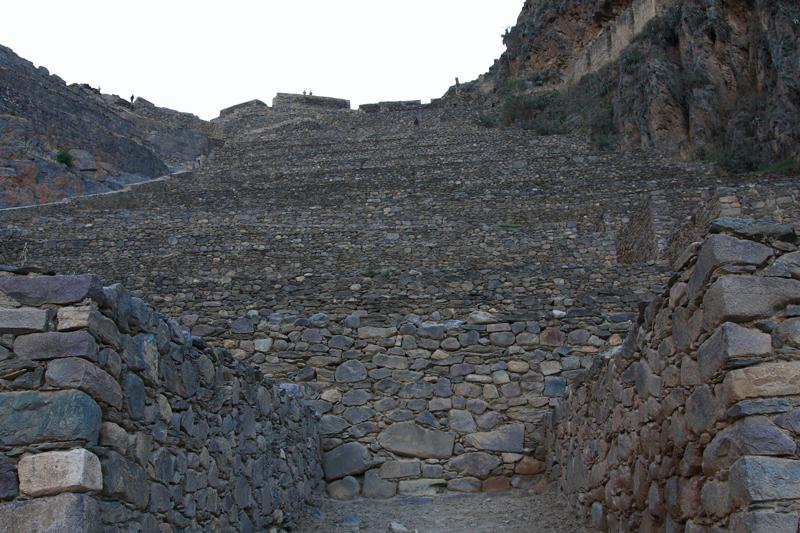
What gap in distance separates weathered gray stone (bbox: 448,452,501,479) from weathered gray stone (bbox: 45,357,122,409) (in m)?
4.44

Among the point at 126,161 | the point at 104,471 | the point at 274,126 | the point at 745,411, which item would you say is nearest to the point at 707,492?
the point at 745,411

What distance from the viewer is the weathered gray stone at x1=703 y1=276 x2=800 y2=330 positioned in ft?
11.3

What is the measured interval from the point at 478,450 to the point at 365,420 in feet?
3.50

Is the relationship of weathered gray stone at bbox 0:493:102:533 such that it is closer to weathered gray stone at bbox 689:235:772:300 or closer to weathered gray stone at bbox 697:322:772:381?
weathered gray stone at bbox 697:322:772:381

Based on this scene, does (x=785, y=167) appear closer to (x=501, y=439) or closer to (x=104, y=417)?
(x=501, y=439)

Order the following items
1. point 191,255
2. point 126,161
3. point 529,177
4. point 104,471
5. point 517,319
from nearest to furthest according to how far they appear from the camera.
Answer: point 104,471
point 517,319
point 191,255
point 529,177
point 126,161

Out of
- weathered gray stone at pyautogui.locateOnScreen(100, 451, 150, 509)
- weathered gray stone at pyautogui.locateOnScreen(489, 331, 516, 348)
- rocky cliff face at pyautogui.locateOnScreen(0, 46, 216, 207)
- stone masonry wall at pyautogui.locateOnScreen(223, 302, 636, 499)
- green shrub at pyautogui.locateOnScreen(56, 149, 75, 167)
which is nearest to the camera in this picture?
weathered gray stone at pyautogui.locateOnScreen(100, 451, 150, 509)

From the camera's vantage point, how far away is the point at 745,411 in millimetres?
3277

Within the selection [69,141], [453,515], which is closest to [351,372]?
[453,515]

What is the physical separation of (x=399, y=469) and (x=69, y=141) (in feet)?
90.1

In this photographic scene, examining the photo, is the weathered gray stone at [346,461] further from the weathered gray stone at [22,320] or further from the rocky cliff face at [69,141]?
the rocky cliff face at [69,141]

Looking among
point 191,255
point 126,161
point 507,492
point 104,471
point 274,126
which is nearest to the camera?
point 104,471

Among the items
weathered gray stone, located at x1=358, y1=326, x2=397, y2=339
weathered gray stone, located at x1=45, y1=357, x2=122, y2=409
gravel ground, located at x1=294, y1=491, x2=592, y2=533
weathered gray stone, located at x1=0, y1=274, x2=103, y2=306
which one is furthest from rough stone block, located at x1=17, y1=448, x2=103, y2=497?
weathered gray stone, located at x1=358, y1=326, x2=397, y2=339

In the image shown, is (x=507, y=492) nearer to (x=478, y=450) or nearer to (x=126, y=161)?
(x=478, y=450)
